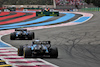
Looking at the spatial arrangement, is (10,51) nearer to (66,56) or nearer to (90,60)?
(66,56)

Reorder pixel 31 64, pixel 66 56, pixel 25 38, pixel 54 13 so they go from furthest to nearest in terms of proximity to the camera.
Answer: pixel 54 13 → pixel 25 38 → pixel 66 56 → pixel 31 64

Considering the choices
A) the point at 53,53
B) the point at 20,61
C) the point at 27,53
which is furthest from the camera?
the point at 53,53

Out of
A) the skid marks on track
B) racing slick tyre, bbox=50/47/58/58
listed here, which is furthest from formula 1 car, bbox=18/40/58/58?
the skid marks on track

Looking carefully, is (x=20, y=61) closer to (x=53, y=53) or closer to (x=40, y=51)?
(x=40, y=51)

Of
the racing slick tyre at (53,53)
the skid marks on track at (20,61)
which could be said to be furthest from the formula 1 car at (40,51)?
the skid marks on track at (20,61)

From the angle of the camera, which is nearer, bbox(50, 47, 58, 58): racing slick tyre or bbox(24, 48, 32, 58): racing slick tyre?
bbox(24, 48, 32, 58): racing slick tyre

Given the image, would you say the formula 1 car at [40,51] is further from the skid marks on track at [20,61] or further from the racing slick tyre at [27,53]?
the skid marks on track at [20,61]

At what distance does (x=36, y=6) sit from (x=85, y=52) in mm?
102484

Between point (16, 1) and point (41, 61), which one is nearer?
point (41, 61)

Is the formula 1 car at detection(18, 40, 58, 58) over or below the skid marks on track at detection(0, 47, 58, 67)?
over

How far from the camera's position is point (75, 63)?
11.8 m

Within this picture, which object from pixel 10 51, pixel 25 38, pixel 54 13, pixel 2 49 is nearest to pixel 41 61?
pixel 10 51

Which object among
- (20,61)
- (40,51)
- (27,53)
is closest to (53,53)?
(40,51)

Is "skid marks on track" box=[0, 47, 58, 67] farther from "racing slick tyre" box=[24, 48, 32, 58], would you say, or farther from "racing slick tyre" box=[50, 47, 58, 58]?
"racing slick tyre" box=[50, 47, 58, 58]
